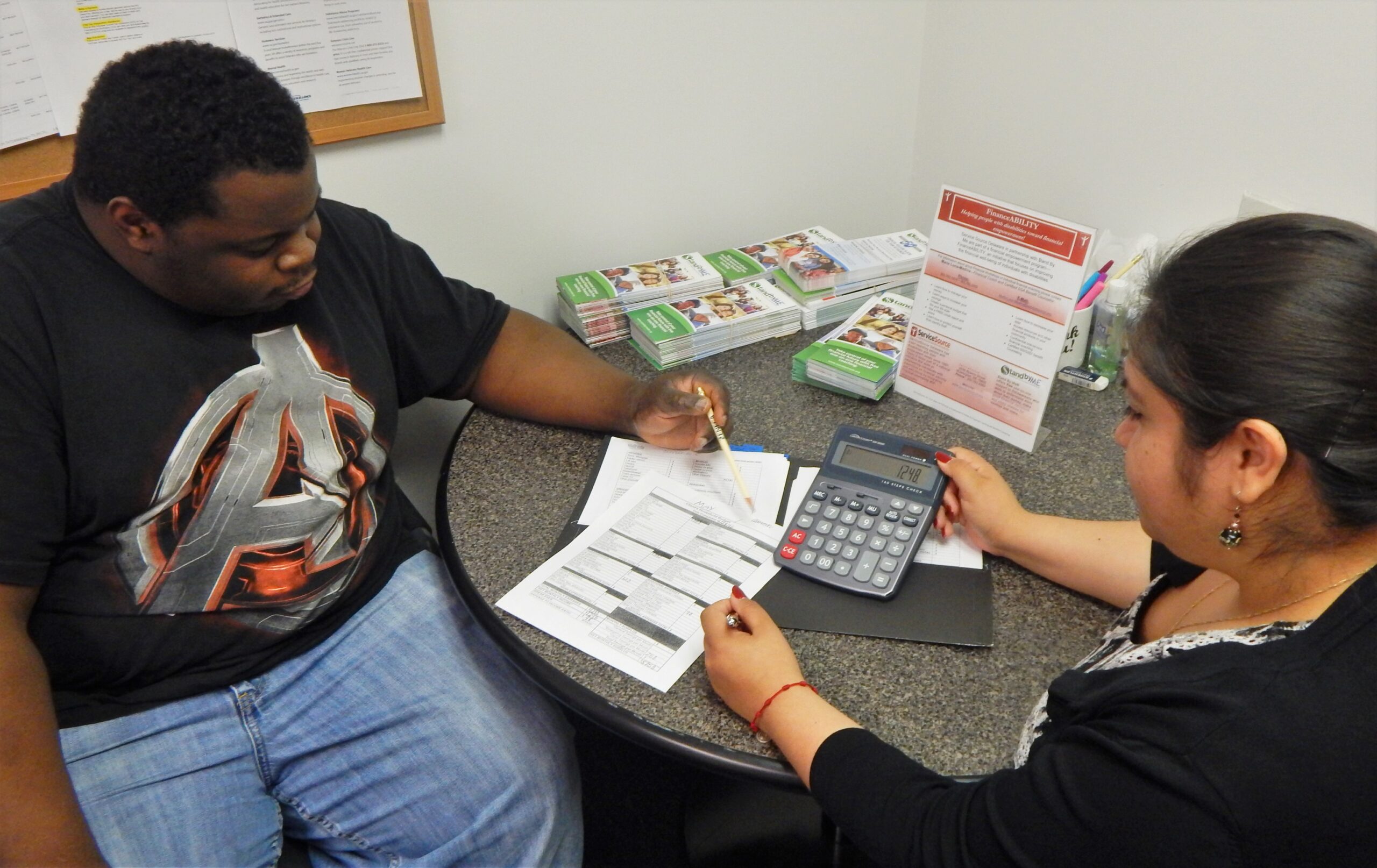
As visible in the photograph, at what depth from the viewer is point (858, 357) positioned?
1369mm

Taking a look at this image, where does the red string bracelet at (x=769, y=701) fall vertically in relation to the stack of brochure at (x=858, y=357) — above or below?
below

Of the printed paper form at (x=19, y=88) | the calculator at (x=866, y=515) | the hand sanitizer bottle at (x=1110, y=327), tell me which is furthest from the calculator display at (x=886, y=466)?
the printed paper form at (x=19, y=88)

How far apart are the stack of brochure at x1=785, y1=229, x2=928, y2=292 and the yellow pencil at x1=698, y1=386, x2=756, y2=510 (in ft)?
1.43

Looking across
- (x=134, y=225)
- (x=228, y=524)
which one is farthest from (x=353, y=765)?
(x=134, y=225)

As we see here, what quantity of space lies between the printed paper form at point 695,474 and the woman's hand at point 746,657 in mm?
213

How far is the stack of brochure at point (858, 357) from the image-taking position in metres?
1.34

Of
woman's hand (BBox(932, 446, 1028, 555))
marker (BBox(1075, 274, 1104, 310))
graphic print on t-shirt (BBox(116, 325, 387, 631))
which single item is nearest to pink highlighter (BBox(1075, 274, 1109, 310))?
marker (BBox(1075, 274, 1104, 310))

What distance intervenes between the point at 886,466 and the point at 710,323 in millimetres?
489

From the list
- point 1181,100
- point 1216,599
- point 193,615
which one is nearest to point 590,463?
point 193,615

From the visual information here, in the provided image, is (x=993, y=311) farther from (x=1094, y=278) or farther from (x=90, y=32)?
(x=90, y=32)

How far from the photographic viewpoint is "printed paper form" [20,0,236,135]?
1.14 meters

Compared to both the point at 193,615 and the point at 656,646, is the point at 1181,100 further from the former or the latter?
the point at 193,615

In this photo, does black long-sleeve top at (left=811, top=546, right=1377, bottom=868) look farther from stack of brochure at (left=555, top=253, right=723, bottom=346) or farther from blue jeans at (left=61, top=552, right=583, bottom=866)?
stack of brochure at (left=555, top=253, right=723, bottom=346)

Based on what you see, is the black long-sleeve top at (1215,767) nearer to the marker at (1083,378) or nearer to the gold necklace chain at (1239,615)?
the gold necklace chain at (1239,615)
